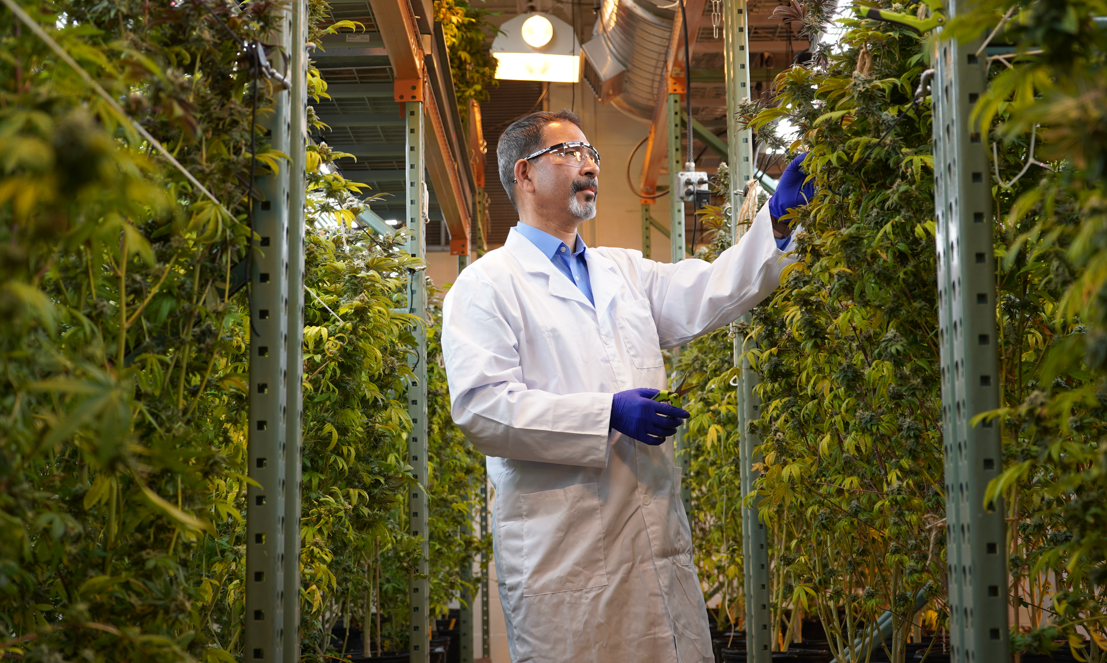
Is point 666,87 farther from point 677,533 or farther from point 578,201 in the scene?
point 677,533

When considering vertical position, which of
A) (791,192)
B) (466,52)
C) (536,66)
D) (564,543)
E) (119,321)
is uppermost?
(536,66)

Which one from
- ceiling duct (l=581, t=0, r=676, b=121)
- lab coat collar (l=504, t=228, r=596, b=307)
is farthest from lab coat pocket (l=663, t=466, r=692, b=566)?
ceiling duct (l=581, t=0, r=676, b=121)

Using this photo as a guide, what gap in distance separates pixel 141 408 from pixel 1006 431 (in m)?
1.30

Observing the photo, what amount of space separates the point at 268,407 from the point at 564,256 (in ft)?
4.32

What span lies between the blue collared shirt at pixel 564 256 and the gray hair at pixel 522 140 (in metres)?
0.17

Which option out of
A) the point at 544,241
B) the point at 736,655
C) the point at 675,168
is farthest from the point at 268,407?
the point at 675,168

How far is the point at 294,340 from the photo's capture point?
1416 mm

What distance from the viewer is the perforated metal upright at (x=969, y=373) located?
1.08 metres

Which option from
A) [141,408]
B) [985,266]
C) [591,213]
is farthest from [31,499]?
[591,213]

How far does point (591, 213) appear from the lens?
2564 millimetres

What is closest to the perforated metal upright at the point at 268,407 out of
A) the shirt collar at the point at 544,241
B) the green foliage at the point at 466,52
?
the shirt collar at the point at 544,241

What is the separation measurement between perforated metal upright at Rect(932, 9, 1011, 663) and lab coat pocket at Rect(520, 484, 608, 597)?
3.25 ft

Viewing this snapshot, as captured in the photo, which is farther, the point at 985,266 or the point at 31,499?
the point at 985,266

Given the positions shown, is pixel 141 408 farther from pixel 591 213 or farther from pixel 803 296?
pixel 591 213
